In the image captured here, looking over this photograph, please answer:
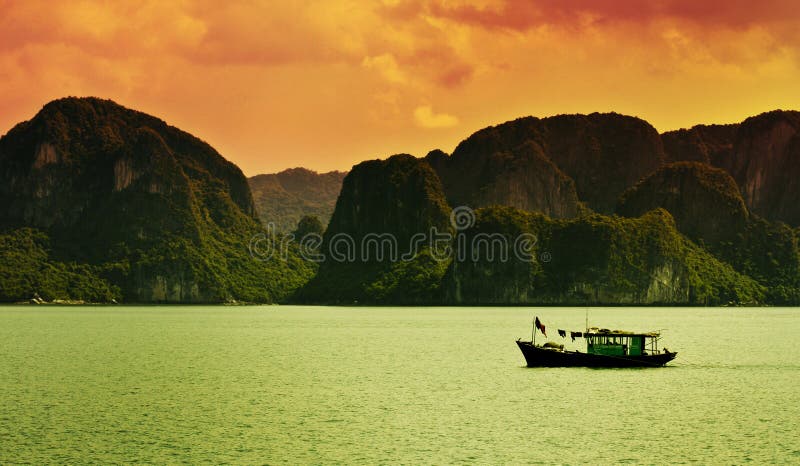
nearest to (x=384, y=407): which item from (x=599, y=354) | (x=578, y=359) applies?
(x=578, y=359)

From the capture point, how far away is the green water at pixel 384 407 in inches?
1357

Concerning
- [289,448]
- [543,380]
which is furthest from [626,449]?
[543,380]

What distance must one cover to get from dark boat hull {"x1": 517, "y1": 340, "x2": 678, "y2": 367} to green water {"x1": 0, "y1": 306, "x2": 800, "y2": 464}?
2.68 feet

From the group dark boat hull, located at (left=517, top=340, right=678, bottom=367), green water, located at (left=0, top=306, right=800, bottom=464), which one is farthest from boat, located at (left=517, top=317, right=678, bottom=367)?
green water, located at (left=0, top=306, right=800, bottom=464)

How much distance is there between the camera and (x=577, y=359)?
2413 inches

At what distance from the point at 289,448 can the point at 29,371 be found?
106 feet

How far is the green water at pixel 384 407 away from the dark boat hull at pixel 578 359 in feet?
2.68

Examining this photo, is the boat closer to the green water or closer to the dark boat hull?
the dark boat hull

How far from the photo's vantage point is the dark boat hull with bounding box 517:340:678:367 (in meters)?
60.9

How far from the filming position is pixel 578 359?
61312mm

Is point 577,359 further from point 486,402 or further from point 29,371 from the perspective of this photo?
point 29,371

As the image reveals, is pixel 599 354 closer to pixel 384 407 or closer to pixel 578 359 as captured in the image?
pixel 578 359

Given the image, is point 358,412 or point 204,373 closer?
point 358,412

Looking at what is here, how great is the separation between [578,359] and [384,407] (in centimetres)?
2023
